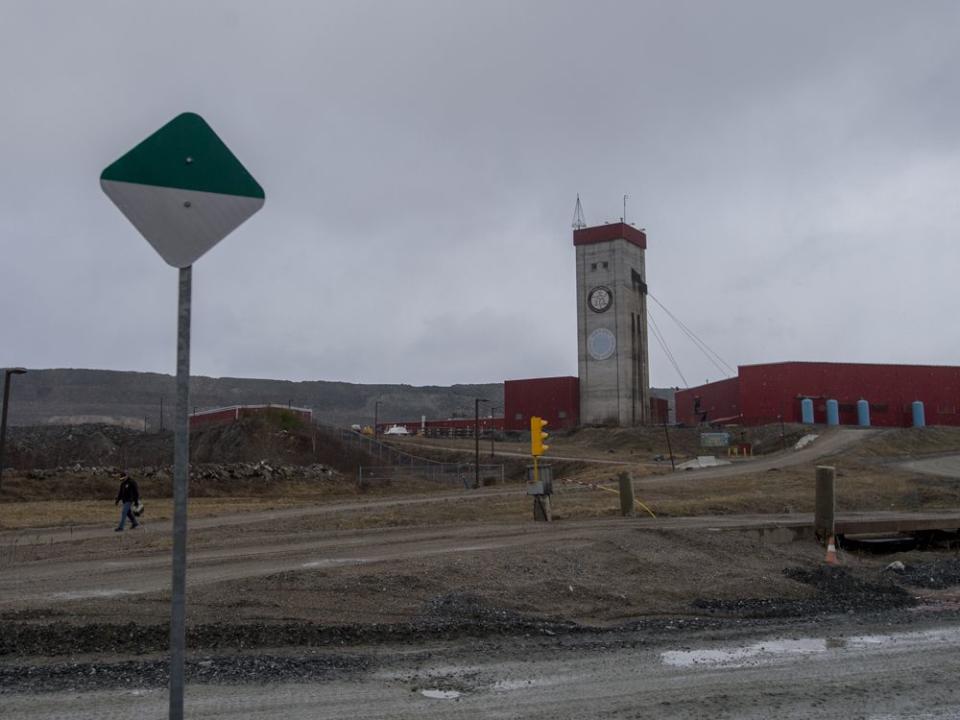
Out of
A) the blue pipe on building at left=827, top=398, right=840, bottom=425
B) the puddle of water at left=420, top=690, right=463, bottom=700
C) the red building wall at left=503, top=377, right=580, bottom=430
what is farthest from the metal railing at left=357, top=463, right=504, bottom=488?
the puddle of water at left=420, top=690, right=463, bottom=700

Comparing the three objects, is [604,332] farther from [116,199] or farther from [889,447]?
[116,199]

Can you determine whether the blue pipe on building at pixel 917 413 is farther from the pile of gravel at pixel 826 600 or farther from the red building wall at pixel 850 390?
the pile of gravel at pixel 826 600

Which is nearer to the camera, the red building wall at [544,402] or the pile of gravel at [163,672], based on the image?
the pile of gravel at [163,672]

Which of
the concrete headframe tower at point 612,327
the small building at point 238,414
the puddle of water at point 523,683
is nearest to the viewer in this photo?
the puddle of water at point 523,683

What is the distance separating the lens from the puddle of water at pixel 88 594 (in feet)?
38.4

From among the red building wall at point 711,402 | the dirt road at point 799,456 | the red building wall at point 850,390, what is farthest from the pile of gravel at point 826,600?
the red building wall at point 711,402

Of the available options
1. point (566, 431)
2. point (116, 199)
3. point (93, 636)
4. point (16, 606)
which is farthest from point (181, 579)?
point (566, 431)

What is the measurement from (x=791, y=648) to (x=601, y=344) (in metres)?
78.7

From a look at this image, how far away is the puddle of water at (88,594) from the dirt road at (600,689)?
5.08 m

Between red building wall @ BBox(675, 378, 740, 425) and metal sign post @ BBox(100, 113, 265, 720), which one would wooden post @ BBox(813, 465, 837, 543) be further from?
red building wall @ BBox(675, 378, 740, 425)

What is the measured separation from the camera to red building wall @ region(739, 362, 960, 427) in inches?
3024

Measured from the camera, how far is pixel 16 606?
10.8 metres

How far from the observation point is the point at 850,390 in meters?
78.1

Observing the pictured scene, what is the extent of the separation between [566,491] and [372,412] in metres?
163
